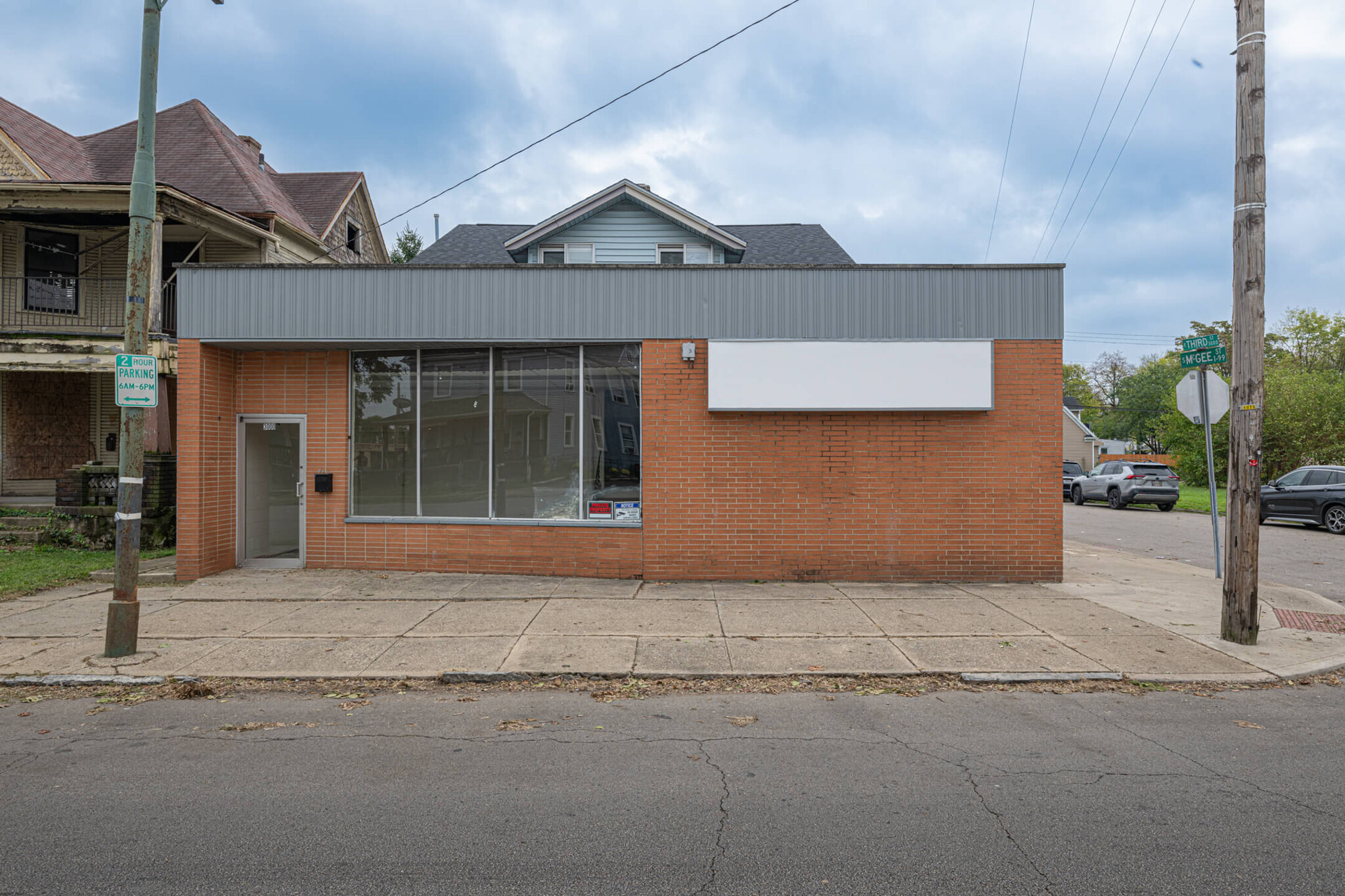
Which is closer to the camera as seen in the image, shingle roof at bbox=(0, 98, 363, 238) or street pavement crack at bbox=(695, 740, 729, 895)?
street pavement crack at bbox=(695, 740, 729, 895)

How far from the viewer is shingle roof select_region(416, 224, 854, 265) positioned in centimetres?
1955

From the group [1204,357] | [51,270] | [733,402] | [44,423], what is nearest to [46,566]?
[44,423]

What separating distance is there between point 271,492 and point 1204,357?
1438 cm

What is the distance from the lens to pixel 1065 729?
525 cm

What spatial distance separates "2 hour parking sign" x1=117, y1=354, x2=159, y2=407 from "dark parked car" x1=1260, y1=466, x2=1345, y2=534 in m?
23.6

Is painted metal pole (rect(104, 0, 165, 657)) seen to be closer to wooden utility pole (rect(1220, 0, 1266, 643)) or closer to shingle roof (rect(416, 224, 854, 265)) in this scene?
wooden utility pole (rect(1220, 0, 1266, 643))

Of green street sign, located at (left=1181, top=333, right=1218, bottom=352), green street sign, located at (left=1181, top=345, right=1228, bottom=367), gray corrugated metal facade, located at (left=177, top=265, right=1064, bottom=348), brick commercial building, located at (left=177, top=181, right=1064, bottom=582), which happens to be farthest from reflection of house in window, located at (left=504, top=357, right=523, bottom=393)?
green street sign, located at (left=1181, top=333, right=1218, bottom=352)

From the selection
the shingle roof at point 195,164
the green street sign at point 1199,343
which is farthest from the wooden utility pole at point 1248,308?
the shingle roof at point 195,164

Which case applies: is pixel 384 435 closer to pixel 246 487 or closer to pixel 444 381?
pixel 444 381

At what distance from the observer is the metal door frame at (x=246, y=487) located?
11203mm

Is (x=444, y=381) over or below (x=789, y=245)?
below

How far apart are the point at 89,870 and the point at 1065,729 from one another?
5680 mm

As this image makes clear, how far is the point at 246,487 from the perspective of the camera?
11344 millimetres

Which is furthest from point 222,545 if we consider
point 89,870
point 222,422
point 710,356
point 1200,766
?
point 1200,766
